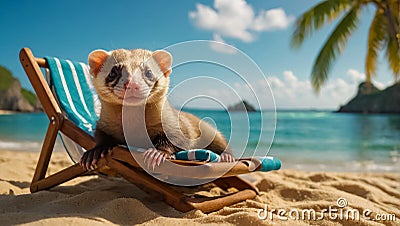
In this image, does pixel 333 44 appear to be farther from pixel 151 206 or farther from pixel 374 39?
pixel 151 206

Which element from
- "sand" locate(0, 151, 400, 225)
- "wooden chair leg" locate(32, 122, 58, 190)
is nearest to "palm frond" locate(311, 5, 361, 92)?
"sand" locate(0, 151, 400, 225)

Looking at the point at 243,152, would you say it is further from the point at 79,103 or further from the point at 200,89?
the point at 79,103

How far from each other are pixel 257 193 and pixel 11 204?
1892mm

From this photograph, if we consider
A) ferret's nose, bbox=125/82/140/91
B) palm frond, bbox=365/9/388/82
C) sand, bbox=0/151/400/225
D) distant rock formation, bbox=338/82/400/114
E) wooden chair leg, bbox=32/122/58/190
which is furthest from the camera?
distant rock formation, bbox=338/82/400/114

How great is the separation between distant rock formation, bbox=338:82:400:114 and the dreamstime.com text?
34.2 meters

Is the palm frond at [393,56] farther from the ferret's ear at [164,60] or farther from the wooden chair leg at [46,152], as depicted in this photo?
the wooden chair leg at [46,152]

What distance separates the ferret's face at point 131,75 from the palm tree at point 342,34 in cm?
1033

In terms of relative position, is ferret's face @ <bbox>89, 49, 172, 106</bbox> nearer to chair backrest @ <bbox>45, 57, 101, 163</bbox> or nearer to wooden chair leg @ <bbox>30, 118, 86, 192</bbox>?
wooden chair leg @ <bbox>30, 118, 86, 192</bbox>

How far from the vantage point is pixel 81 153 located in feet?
10.5

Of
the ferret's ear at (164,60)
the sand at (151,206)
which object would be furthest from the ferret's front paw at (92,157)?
the ferret's ear at (164,60)

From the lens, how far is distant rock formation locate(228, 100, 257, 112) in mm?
2262

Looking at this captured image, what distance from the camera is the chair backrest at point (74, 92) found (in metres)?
3.29

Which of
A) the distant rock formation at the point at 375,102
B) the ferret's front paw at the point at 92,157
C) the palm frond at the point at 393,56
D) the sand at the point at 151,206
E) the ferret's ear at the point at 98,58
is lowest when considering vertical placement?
the sand at the point at 151,206

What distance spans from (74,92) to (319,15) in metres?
9.90
